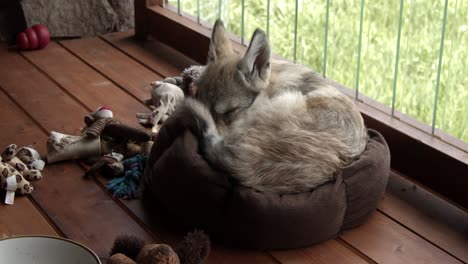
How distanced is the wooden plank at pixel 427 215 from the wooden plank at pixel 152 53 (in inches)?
61.0

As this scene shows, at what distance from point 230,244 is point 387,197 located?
0.73 metres

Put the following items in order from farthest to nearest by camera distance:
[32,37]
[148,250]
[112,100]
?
[32,37] → [112,100] → [148,250]

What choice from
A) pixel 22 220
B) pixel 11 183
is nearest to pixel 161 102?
pixel 11 183

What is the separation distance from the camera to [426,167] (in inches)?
112

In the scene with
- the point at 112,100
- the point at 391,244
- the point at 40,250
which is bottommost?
the point at 391,244

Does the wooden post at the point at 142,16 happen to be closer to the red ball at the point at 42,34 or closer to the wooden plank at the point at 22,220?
the red ball at the point at 42,34

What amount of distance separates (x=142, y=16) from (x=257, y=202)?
2309mm

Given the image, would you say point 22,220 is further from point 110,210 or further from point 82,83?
point 82,83

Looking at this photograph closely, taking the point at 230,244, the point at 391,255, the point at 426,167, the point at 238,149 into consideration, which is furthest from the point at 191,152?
the point at 426,167

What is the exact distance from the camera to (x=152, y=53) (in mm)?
4250

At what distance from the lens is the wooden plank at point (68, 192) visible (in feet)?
8.46

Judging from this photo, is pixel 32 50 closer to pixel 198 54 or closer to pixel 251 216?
pixel 198 54

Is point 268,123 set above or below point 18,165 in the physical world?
above

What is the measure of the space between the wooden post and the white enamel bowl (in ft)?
8.75
